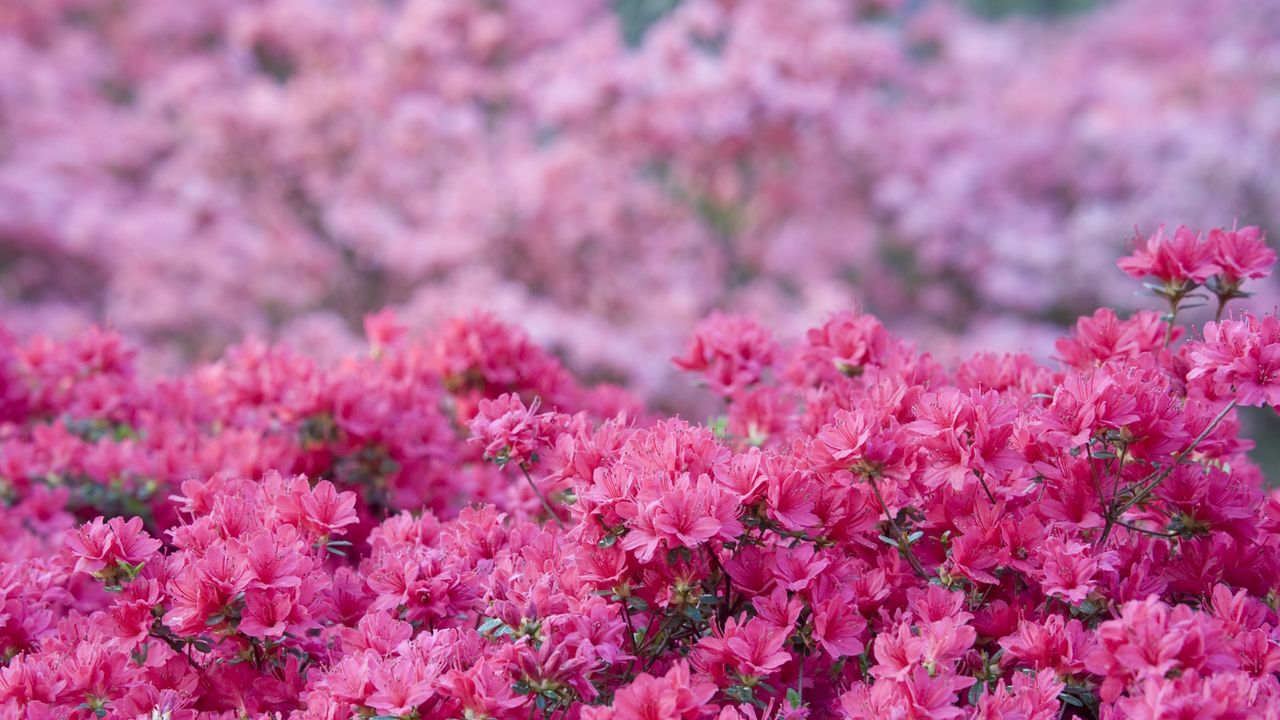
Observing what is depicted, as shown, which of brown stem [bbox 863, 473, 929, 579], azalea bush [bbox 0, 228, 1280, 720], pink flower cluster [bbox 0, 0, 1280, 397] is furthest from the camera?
Answer: pink flower cluster [bbox 0, 0, 1280, 397]

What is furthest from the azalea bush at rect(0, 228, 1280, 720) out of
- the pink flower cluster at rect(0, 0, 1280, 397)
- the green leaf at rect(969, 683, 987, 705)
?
the pink flower cluster at rect(0, 0, 1280, 397)

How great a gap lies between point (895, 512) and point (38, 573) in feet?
4.82

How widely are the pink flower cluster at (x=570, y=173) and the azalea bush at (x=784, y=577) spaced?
4.32 m

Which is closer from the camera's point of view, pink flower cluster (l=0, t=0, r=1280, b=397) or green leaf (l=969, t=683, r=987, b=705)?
green leaf (l=969, t=683, r=987, b=705)

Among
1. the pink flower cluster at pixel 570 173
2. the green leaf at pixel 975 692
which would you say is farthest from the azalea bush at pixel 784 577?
→ the pink flower cluster at pixel 570 173

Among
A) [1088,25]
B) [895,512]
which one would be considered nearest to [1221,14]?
[1088,25]

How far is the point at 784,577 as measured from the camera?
4.80 feet

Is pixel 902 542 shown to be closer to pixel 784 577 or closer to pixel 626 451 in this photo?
pixel 784 577

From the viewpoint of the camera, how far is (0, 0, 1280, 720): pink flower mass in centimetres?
142

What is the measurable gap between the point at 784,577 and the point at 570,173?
5.24 meters

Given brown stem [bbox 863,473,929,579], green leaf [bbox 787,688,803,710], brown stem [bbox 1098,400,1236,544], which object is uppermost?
brown stem [bbox 1098,400,1236,544]

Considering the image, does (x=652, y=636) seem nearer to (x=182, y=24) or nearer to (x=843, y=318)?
(x=843, y=318)

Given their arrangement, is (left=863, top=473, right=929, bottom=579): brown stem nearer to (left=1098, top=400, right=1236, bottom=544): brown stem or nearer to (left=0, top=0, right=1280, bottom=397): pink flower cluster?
(left=1098, top=400, right=1236, bottom=544): brown stem

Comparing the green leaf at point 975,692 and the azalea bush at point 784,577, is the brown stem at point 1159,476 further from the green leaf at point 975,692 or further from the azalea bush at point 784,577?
the green leaf at point 975,692
